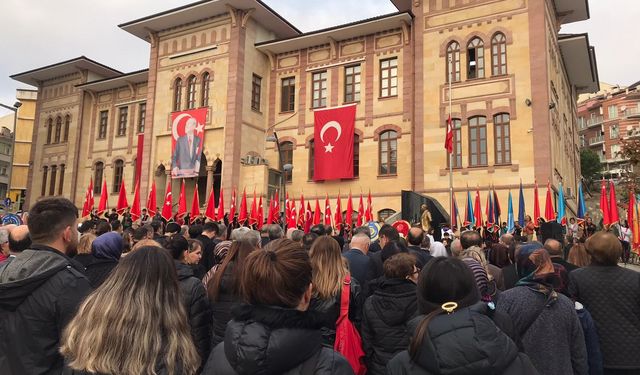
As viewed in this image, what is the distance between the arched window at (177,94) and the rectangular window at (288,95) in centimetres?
611

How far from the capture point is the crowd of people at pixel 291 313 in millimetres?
2025

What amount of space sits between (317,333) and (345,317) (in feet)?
6.15

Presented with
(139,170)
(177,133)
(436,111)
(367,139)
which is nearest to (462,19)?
(436,111)

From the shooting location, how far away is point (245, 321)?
2.11m

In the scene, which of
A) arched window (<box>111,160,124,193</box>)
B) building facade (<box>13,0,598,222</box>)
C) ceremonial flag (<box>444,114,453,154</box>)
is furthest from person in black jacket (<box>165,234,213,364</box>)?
arched window (<box>111,160,124,193</box>)

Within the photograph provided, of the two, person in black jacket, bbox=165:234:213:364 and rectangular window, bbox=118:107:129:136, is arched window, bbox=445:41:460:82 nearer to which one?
person in black jacket, bbox=165:234:213:364

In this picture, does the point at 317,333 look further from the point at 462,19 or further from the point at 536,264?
the point at 462,19

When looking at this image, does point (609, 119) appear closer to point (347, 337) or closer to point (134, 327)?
point (347, 337)

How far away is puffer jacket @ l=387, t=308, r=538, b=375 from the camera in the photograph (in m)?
2.06

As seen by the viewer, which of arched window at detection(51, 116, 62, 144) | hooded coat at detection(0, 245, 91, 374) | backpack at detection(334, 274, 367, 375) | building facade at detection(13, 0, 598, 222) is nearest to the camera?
hooded coat at detection(0, 245, 91, 374)

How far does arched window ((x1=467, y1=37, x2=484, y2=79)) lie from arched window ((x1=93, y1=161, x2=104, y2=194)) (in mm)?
24692

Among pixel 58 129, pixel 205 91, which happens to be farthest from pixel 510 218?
pixel 58 129

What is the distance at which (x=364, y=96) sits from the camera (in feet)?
82.7

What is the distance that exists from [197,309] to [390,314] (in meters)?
1.52
